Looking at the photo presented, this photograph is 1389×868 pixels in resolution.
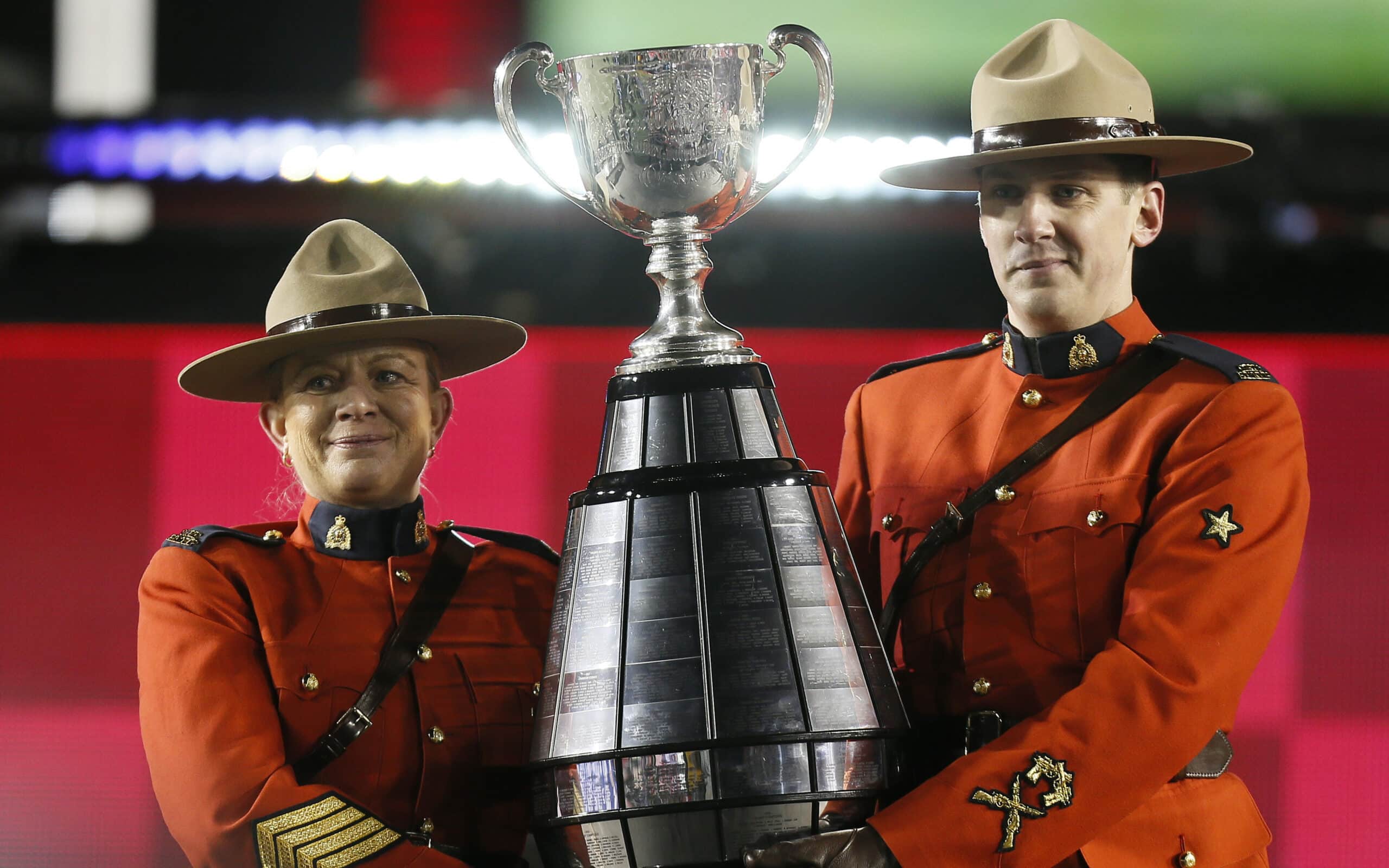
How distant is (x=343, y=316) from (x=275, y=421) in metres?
0.23

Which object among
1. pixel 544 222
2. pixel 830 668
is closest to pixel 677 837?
pixel 830 668

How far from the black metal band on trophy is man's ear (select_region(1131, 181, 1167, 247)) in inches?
19.3

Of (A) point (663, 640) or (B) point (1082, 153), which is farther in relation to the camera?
(B) point (1082, 153)

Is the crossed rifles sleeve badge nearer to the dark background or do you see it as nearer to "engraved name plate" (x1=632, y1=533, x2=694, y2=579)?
"engraved name plate" (x1=632, y1=533, x2=694, y2=579)

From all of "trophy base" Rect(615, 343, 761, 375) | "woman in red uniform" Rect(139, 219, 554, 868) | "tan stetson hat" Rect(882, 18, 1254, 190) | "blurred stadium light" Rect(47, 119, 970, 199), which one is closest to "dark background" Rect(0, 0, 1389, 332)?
"blurred stadium light" Rect(47, 119, 970, 199)

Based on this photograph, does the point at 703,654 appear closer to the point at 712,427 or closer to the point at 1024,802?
the point at 712,427

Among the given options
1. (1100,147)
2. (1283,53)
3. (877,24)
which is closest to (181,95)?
(877,24)

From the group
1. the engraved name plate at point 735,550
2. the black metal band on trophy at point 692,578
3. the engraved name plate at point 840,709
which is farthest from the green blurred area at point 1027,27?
the engraved name plate at point 840,709

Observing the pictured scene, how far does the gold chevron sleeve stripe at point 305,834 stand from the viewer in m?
2.18

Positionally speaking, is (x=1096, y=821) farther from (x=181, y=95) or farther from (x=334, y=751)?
(x=181, y=95)

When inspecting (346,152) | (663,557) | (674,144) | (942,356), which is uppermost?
(346,152)

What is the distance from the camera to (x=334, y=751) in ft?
7.72

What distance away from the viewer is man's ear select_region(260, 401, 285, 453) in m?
2.62

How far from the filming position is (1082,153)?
2.34 m
